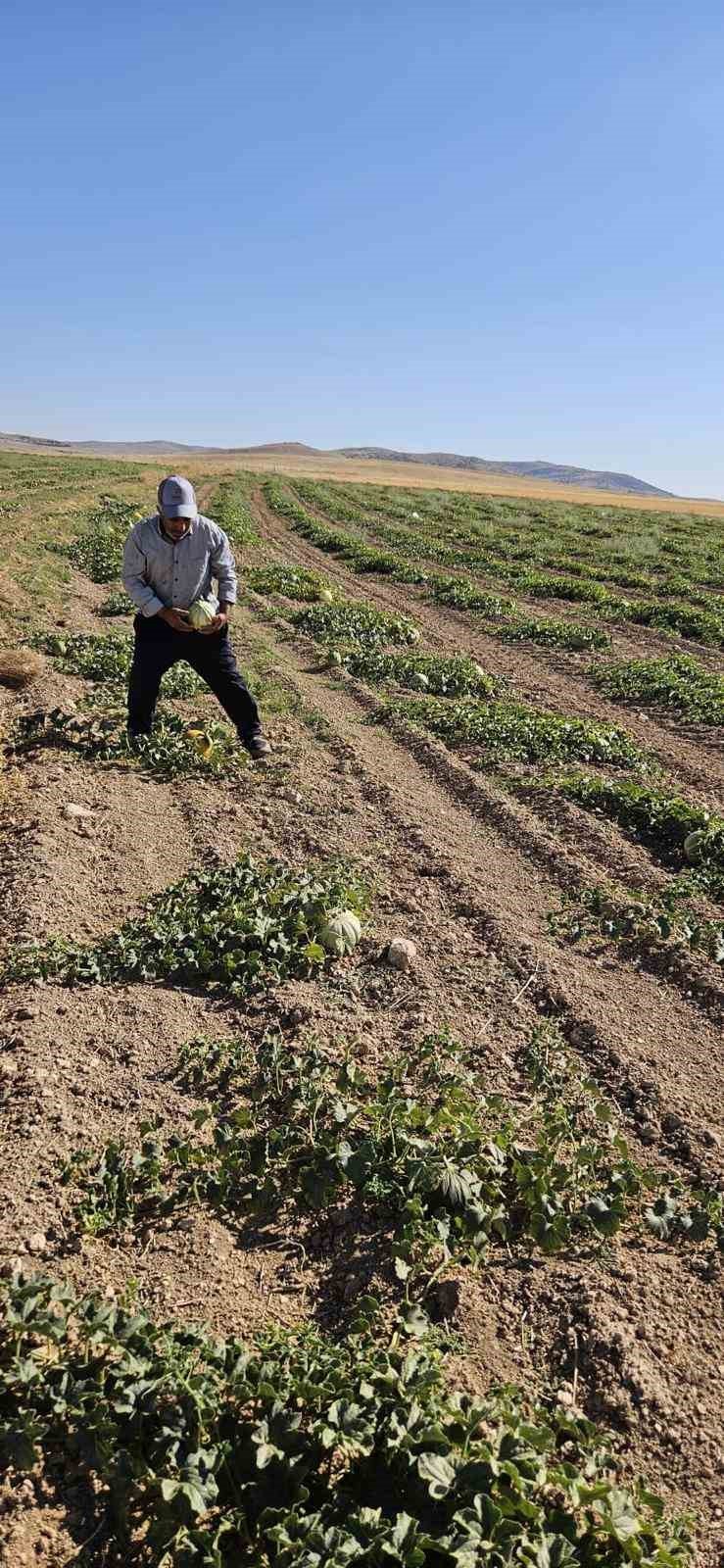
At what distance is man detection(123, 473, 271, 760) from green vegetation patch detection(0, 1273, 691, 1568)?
485cm

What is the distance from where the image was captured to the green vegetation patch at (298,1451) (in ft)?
7.32

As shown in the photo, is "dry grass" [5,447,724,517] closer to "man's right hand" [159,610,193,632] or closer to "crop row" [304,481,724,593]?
"crop row" [304,481,724,593]

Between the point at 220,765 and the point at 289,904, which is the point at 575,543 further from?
the point at 289,904

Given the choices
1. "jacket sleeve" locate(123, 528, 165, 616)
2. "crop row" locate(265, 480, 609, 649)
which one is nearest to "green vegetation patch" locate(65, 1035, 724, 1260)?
"jacket sleeve" locate(123, 528, 165, 616)

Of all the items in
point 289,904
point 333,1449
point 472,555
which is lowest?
point 333,1449

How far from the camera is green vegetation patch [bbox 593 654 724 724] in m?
9.11

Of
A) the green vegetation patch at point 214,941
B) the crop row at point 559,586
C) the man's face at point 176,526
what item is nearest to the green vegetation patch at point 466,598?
the crop row at point 559,586

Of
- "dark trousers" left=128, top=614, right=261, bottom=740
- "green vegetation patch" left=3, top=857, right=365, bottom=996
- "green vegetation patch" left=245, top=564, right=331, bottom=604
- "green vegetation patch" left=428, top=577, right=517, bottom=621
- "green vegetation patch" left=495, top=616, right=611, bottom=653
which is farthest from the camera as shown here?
"green vegetation patch" left=245, top=564, right=331, bottom=604

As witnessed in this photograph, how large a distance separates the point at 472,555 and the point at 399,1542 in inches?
753

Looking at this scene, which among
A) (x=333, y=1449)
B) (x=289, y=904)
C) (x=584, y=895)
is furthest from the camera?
(x=584, y=895)

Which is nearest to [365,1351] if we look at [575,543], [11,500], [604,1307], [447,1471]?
[447,1471]

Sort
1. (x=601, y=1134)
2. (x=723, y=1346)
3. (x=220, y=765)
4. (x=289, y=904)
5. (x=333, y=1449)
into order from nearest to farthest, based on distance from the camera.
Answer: (x=333, y=1449)
(x=723, y=1346)
(x=601, y=1134)
(x=289, y=904)
(x=220, y=765)

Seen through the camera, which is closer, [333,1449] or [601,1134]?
[333,1449]

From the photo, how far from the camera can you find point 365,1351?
2.71 m
